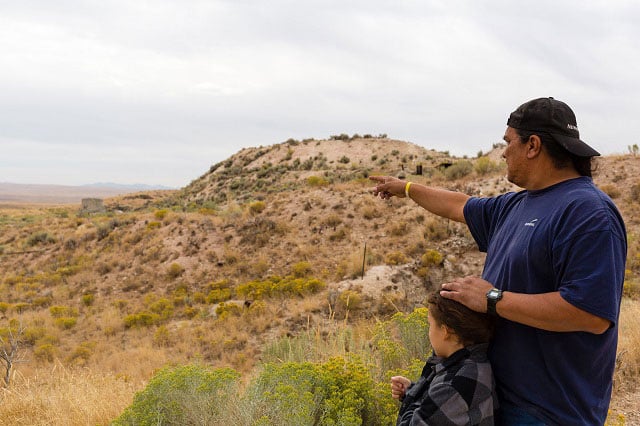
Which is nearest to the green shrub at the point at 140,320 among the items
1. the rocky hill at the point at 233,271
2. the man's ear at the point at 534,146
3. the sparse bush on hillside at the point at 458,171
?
the rocky hill at the point at 233,271

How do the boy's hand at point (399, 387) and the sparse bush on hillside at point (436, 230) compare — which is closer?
the boy's hand at point (399, 387)

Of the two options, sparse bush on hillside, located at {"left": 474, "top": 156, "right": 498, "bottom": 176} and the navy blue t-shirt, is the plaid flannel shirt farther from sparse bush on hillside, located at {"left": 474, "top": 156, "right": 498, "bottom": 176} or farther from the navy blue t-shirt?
sparse bush on hillside, located at {"left": 474, "top": 156, "right": 498, "bottom": 176}

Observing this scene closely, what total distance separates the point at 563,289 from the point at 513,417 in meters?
0.62

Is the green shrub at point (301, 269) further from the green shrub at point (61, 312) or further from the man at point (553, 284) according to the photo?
the man at point (553, 284)

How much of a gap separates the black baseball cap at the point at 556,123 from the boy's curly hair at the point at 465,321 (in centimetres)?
76

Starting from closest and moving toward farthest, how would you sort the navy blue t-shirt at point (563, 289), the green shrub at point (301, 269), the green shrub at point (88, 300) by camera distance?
the navy blue t-shirt at point (563, 289) → the green shrub at point (301, 269) → the green shrub at point (88, 300)

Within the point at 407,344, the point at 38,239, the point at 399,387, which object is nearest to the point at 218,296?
the point at 407,344

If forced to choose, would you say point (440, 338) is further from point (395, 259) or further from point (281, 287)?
point (395, 259)

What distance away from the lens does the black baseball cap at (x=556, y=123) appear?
187cm

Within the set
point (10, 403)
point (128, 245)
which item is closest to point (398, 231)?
point (128, 245)

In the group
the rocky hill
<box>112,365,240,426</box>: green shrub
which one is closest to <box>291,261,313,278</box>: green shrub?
the rocky hill

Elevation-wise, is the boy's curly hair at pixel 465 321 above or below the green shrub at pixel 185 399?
above

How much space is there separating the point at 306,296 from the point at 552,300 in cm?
963

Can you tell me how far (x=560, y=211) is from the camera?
5.89 feet
